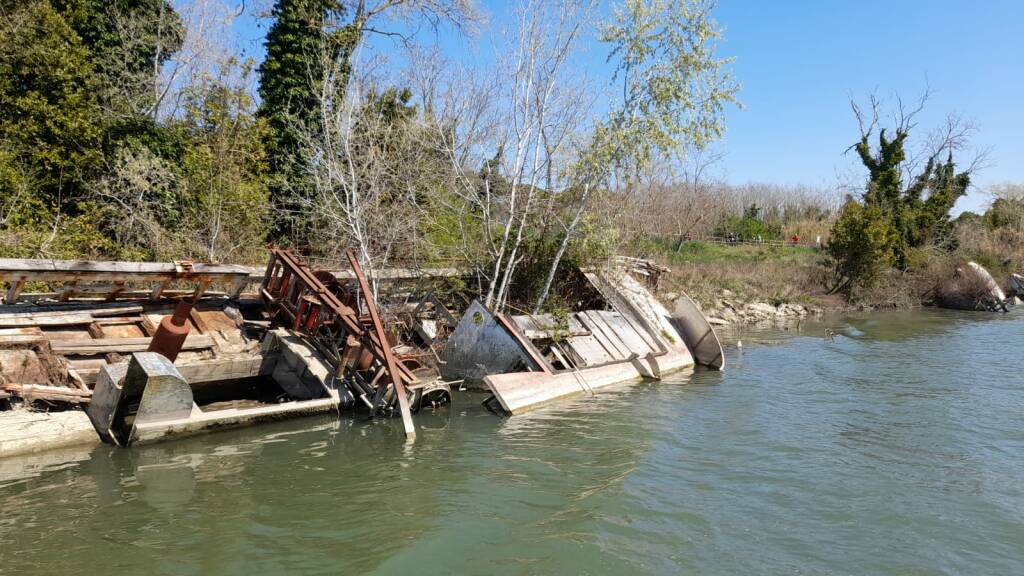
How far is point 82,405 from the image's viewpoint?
25.0 ft

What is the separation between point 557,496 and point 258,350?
578 cm

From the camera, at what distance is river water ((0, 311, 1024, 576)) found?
201 inches

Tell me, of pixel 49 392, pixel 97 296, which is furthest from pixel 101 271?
pixel 49 392


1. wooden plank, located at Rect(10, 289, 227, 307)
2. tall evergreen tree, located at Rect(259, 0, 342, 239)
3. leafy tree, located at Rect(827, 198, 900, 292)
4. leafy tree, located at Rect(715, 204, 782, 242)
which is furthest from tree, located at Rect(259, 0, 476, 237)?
leafy tree, located at Rect(715, 204, 782, 242)

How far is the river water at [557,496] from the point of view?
16.8ft

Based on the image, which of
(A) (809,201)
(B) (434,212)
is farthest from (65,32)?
(A) (809,201)

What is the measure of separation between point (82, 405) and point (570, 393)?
6.88 meters

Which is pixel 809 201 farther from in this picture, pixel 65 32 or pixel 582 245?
pixel 65 32

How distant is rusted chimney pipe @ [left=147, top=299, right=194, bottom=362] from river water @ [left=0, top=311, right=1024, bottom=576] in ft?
4.20

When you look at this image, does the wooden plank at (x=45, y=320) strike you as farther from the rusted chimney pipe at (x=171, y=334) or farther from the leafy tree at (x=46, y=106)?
the leafy tree at (x=46, y=106)

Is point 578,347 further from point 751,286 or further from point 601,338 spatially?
point 751,286

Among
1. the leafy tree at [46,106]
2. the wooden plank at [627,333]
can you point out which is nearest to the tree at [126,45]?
the leafy tree at [46,106]

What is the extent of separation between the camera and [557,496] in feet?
21.1

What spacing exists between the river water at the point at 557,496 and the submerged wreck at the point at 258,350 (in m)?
0.40
